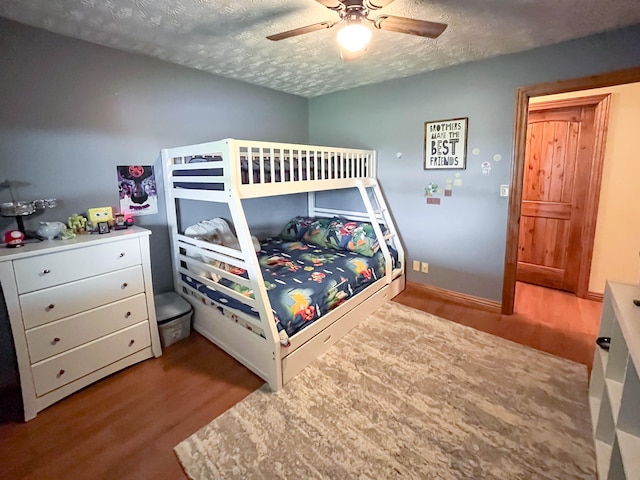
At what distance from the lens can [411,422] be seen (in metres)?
1.74

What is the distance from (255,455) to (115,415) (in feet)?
2.99

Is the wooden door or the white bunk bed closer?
the white bunk bed

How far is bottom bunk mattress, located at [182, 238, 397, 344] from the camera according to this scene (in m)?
2.13

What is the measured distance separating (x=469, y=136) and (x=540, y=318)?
1.80 m

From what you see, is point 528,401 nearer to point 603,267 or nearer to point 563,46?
point 603,267

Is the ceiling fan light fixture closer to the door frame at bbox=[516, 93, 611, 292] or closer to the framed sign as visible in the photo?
the framed sign

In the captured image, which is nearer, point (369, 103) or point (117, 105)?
point (117, 105)

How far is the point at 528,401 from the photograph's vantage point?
6.14 ft

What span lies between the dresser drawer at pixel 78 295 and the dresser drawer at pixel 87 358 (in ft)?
0.81

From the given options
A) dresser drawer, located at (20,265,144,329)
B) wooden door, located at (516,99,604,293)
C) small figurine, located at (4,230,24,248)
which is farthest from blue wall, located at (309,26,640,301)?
small figurine, located at (4,230,24,248)

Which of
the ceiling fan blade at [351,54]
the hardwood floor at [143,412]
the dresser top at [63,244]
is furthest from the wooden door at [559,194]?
the dresser top at [63,244]

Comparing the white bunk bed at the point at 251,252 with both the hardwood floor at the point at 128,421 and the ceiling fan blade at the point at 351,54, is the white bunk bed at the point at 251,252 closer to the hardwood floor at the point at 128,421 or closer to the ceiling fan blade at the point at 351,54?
the hardwood floor at the point at 128,421

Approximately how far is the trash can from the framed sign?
2666mm

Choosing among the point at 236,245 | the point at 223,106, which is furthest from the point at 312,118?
the point at 236,245
